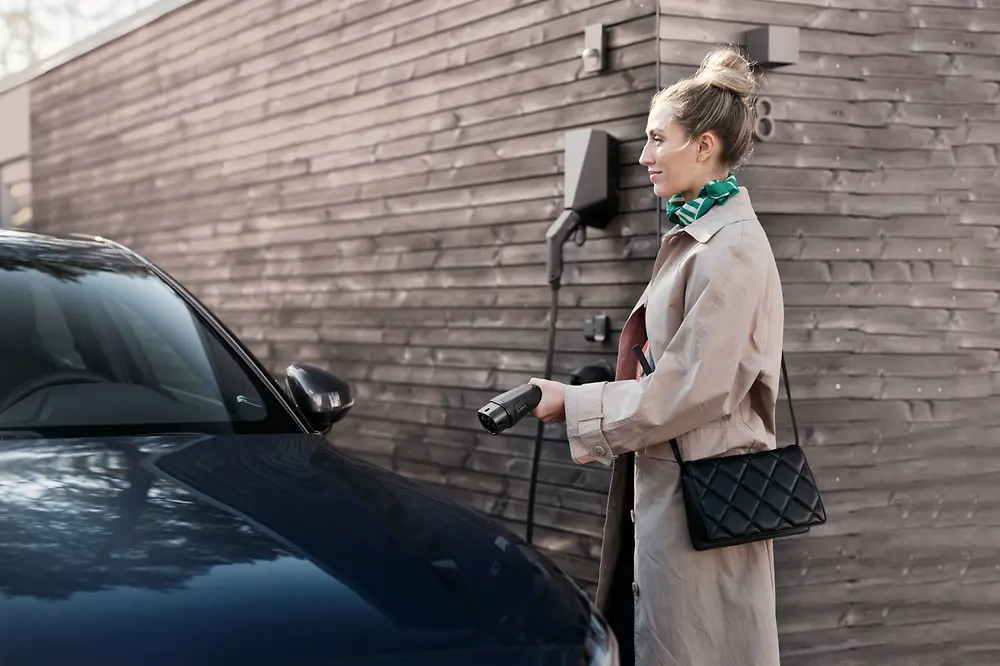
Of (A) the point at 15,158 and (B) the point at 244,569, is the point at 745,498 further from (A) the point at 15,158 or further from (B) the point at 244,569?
(A) the point at 15,158

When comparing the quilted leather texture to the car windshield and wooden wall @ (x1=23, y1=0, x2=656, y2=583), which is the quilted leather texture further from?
wooden wall @ (x1=23, y1=0, x2=656, y2=583)

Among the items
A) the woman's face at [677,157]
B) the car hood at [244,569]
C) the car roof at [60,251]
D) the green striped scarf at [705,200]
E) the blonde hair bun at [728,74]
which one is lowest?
the car hood at [244,569]

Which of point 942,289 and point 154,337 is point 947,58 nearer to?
point 942,289

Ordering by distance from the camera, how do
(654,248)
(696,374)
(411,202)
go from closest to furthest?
(696,374)
(654,248)
(411,202)

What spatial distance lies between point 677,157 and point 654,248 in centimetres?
203

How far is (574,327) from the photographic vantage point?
16.7 feet

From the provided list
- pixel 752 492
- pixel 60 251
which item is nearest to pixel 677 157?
pixel 752 492

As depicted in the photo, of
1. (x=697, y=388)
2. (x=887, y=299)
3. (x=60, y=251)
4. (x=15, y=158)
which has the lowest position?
(x=697, y=388)

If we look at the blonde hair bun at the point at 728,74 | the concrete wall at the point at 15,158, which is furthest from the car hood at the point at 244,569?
the concrete wall at the point at 15,158

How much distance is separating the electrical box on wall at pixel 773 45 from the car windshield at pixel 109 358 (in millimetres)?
2421

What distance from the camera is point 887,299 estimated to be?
4680mm

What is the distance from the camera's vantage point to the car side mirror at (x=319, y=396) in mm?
3148

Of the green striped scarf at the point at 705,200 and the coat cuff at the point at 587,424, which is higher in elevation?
the green striped scarf at the point at 705,200

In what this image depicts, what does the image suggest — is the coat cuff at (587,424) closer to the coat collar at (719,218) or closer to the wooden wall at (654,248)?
the coat collar at (719,218)
